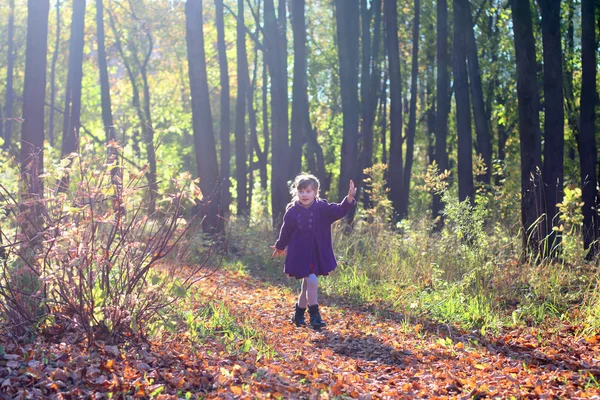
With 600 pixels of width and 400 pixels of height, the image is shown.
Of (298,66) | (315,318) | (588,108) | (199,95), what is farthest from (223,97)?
(315,318)

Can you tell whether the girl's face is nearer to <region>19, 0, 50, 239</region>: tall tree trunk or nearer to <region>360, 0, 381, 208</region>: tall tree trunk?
<region>19, 0, 50, 239</region>: tall tree trunk

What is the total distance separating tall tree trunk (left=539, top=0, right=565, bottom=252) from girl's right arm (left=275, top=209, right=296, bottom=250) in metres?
4.52

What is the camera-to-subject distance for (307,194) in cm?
789

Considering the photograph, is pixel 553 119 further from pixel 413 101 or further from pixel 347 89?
pixel 413 101

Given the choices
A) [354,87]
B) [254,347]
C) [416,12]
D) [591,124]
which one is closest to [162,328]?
[254,347]

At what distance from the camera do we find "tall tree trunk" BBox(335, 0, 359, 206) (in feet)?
58.0

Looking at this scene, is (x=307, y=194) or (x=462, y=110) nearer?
(x=307, y=194)

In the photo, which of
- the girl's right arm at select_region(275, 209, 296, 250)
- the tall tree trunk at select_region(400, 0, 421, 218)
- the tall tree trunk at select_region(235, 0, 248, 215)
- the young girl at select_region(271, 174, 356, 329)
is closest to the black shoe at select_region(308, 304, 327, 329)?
the young girl at select_region(271, 174, 356, 329)

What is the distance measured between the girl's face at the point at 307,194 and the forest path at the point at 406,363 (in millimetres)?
1458

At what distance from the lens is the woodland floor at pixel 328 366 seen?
16.1 feet

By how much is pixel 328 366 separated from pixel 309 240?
2.16m

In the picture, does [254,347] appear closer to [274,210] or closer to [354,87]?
[274,210]

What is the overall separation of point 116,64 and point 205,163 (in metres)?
20.7

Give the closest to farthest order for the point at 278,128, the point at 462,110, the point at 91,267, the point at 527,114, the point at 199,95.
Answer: the point at 91,267 → the point at 527,114 → the point at 199,95 → the point at 462,110 → the point at 278,128
